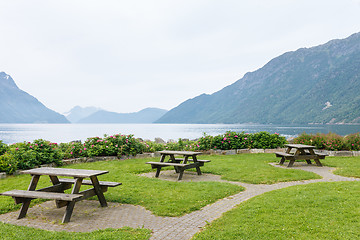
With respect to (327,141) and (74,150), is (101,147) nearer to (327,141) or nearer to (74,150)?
(74,150)

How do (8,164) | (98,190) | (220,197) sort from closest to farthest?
(98,190)
(220,197)
(8,164)

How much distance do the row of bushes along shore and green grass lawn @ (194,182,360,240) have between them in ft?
28.6

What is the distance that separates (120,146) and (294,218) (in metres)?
10.5

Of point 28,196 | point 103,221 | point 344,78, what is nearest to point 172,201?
point 103,221

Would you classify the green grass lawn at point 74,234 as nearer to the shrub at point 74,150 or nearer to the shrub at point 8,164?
the shrub at point 8,164

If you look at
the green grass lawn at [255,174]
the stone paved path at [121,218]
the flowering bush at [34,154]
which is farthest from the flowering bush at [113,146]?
the stone paved path at [121,218]

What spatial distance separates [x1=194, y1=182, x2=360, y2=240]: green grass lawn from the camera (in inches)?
165

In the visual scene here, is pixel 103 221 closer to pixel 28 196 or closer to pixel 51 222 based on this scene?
pixel 51 222

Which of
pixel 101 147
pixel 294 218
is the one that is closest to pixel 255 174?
pixel 294 218

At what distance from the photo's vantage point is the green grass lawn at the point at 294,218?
13.8ft

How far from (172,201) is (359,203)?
12.9 ft

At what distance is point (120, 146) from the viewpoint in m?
14.0

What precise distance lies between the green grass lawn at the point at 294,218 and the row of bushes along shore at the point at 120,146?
871 centimetres

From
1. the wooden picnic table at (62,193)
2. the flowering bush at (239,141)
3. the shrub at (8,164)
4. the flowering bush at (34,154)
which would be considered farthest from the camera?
the flowering bush at (239,141)
